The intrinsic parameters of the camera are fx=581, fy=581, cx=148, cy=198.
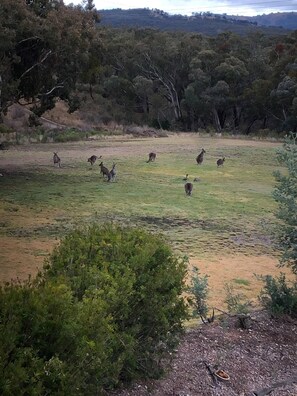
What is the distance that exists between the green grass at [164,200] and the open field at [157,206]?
0.02 m

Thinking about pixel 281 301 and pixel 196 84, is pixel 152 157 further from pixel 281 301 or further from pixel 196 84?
pixel 196 84

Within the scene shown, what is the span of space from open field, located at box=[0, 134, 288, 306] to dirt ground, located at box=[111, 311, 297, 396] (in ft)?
6.21

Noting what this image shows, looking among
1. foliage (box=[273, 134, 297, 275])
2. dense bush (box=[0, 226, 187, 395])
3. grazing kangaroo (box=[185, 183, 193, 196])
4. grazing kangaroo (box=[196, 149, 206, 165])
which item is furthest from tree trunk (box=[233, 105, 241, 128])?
dense bush (box=[0, 226, 187, 395])

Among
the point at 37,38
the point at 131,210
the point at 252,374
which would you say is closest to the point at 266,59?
the point at 37,38

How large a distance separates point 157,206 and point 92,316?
38.6ft

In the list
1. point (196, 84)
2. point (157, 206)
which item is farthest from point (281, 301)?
point (196, 84)

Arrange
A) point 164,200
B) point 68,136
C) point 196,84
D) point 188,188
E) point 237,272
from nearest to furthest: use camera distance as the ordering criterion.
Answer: point 237,272 → point 164,200 → point 188,188 → point 68,136 → point 196,84

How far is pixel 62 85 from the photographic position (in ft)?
69.2

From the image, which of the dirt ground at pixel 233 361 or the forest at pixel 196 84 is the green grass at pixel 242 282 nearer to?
the dirt ground at pixel 233 361

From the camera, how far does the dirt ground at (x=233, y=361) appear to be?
5.04 metres

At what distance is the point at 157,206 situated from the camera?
1530 centimetres

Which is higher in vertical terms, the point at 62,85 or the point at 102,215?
the point at 62,85

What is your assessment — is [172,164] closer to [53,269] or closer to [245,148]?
[245,148]

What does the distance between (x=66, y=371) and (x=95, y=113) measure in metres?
45.8
